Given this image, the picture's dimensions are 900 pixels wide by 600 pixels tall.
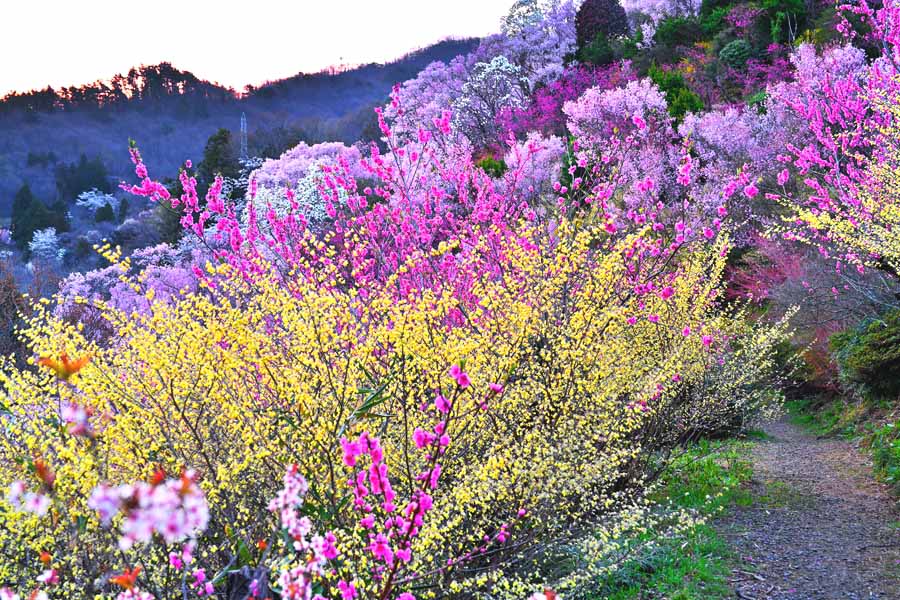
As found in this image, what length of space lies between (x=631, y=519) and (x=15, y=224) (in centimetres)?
5217

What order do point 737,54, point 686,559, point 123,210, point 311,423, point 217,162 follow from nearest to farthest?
point 311,423
point 686,559
point 737,54
point 217,162
point 123,210

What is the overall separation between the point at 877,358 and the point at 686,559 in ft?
18.2

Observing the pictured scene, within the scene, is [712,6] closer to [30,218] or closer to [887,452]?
[887,452]

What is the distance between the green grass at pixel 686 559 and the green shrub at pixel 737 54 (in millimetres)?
23356

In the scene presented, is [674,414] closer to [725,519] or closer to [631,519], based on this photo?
[725,519]

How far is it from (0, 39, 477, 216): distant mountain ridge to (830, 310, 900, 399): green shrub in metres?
50.2

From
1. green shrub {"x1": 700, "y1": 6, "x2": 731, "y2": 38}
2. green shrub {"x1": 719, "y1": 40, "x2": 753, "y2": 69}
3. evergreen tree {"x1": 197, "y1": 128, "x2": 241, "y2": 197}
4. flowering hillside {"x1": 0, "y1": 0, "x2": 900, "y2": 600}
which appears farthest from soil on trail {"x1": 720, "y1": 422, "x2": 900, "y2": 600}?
evergreen tree {"x1": 197, "y1": 128, "x2": 241, "y2": 197}

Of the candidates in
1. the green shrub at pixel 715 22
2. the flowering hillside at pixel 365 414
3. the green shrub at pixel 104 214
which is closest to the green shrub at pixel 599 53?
the green shrub at pixel 715 22

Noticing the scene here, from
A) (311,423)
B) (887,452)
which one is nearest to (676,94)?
(887,452)

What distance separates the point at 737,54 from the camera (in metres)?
26.0

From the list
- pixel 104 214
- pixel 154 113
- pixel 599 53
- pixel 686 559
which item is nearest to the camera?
pixel 686 559

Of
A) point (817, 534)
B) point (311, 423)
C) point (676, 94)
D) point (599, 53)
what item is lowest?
point (817, 534)

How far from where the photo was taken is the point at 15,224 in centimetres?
4478

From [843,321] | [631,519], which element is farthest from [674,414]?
[843,321]
